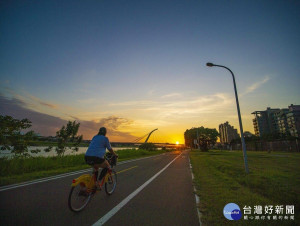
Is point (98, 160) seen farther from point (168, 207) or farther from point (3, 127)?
point (3, 127)

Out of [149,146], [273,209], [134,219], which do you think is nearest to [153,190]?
[134,219]

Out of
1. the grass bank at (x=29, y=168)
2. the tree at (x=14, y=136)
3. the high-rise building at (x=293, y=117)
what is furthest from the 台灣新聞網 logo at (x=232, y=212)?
the high-rise building at (x=293, y=117)

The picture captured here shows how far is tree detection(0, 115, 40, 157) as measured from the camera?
419 inches

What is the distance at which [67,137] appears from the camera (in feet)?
77.7

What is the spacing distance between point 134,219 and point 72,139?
24.3m

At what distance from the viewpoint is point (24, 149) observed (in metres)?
11.8

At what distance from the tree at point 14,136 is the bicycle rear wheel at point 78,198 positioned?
10.0 meters

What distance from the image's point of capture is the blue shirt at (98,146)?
14.9 feet

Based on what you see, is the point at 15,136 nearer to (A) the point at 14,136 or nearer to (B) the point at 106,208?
(A) the point at 14,136

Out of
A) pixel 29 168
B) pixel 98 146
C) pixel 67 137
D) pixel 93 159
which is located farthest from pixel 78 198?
pixel 67 137

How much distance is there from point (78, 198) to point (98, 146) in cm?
140

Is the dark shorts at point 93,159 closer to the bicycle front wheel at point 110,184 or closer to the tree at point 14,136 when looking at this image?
the bicycle front wheel at point 110,184

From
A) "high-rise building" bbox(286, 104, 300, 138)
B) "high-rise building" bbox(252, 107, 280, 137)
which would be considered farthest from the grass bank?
"high-rise building" bbox(252, 107, 280, 137)

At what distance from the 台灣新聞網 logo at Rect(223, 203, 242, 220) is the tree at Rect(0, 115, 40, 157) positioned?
1335 centimetres
